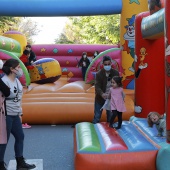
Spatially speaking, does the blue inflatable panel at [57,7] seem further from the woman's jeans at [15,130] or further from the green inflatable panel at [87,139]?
the woman's jeans at [15,130]

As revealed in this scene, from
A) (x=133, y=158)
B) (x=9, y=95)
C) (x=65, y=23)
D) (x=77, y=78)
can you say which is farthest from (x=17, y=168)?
(x=65, y=23)

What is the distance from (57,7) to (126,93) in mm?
2052

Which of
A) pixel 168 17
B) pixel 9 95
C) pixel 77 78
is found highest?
pixel 168 17

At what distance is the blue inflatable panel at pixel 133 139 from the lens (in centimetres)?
344

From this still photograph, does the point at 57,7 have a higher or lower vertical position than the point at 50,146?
higher

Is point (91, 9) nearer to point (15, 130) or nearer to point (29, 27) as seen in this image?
point (15, 130)

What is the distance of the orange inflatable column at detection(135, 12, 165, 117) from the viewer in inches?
213

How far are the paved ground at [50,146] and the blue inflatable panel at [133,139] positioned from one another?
64 centimetres

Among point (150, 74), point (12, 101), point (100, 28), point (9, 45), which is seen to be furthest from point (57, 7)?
point (100, 28)

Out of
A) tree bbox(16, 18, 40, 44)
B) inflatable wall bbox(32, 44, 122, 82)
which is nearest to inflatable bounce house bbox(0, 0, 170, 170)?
inflatable wall bbox(32, 44, 122, 82)

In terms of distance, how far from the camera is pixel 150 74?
215 inches

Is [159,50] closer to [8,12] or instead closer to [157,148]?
[157,148]

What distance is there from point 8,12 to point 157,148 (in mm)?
4735

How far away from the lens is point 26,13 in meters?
7.25
